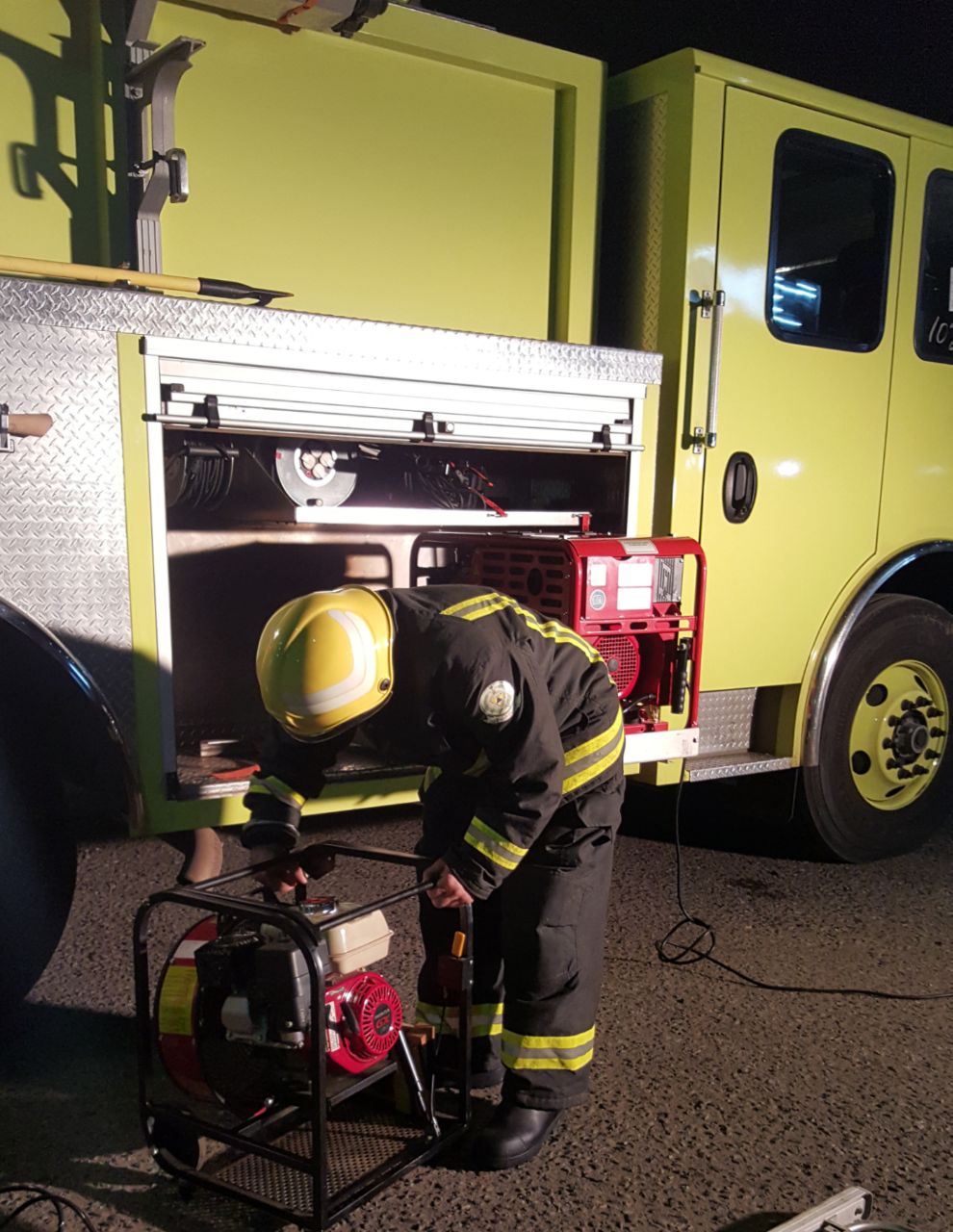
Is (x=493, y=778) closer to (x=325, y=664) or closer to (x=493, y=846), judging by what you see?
(x=493, y=846)

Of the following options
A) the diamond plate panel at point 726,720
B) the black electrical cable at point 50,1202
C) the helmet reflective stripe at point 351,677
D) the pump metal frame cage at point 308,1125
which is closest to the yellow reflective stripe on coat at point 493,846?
the pump metal frame cage at point 308,1125

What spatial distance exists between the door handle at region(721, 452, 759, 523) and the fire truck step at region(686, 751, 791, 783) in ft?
2.89

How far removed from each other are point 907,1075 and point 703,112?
3.03m

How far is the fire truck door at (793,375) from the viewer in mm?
3717

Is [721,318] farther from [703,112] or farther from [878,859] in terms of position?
[878,859]

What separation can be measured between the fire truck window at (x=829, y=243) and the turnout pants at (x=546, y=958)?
7.08ft

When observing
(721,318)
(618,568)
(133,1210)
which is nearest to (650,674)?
(618,568)

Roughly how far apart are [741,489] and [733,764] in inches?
39.7

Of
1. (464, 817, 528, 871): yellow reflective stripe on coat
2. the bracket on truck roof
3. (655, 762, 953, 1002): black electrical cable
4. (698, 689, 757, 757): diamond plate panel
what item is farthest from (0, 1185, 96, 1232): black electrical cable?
(698, 689, 757, 757): diamond plate panel

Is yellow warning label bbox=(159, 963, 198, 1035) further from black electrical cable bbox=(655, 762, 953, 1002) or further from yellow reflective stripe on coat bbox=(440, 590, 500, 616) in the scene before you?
black electrical cable bbox=(655, 762, 953, 1002)

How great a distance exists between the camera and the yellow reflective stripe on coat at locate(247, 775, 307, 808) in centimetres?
245

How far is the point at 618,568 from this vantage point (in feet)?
11.0

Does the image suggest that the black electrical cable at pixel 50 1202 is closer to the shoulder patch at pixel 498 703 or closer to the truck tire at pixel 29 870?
the truck tire at pixel 29 870

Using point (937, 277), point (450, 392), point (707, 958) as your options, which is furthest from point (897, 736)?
point (450, 392)
